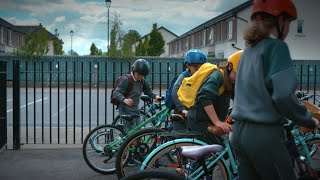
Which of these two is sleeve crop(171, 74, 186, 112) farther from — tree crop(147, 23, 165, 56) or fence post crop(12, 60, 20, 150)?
tree crop(147, 23, 165, 56)

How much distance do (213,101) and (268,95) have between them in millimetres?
1769

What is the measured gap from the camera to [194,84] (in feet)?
14.1

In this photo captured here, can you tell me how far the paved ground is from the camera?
598 centimetres

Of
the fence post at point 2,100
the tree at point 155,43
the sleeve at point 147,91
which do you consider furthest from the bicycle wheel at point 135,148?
the tree at point 155,43

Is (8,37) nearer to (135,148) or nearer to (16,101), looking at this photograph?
(16,101)

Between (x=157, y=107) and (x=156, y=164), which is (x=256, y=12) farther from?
(x=157, y=107)

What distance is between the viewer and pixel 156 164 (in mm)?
3971

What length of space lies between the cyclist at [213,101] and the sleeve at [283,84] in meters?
1.29

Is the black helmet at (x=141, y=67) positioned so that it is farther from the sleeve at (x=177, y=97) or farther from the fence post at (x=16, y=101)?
the fence post at (x=16, y=101)

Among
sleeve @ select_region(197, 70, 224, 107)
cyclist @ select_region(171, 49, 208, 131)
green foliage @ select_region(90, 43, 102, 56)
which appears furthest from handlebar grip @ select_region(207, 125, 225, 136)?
green foliage @ select_region(90, 43, 102, 56)

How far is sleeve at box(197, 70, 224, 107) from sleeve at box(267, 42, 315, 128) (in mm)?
1465

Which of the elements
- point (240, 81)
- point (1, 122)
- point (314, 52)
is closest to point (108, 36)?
point (314, 52)

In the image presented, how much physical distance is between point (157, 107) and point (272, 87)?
13.8ft

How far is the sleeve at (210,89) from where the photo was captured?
398 cm
